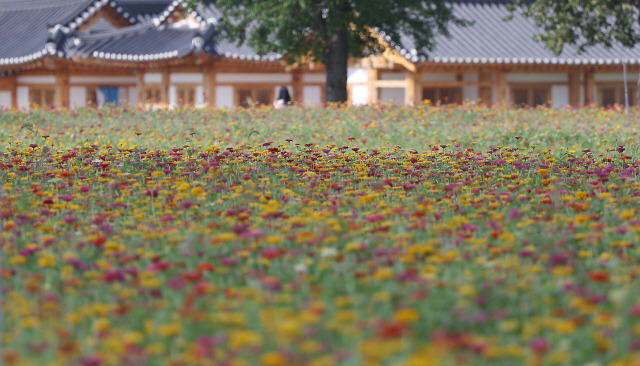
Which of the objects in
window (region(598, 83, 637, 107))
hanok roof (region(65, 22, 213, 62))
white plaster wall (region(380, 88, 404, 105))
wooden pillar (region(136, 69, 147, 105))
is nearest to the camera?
hanok roof (region(65, 22, 213, 62))

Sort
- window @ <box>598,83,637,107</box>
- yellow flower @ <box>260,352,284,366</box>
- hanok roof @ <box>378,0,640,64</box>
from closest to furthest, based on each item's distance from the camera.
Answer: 1. yellow flower @ <box>260,352,284,366</box>
2. hanok roof @ <box>378,0,640,64</box>
3. window @ <box>598,83,637,107</box>

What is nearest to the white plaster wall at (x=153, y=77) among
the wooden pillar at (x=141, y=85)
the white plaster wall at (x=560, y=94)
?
the wooden pillar at (x=141, y=85)

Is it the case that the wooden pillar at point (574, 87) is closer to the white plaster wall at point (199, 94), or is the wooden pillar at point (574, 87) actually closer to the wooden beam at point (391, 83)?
the wooden beam at point (391, 83)

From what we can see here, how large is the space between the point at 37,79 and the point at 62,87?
114 centimetres

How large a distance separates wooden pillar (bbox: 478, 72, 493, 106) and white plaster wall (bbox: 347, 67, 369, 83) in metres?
2.89

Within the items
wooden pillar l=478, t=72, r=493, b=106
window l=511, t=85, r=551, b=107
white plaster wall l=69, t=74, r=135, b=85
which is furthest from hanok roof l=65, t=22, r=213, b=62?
window l=511, t=85, r=551, b=107

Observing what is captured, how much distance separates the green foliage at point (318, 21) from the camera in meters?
17.1

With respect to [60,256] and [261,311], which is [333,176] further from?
[261,311]

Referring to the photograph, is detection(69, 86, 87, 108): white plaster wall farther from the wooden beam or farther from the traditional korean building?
the wooden beam

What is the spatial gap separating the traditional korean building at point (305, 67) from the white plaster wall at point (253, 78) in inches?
1.0

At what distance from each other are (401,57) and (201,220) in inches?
691

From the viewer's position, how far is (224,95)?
24.1 meters

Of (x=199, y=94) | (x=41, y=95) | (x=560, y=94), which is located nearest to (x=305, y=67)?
(x=199, y=94)

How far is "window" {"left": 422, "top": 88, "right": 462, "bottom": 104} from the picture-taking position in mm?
24625
